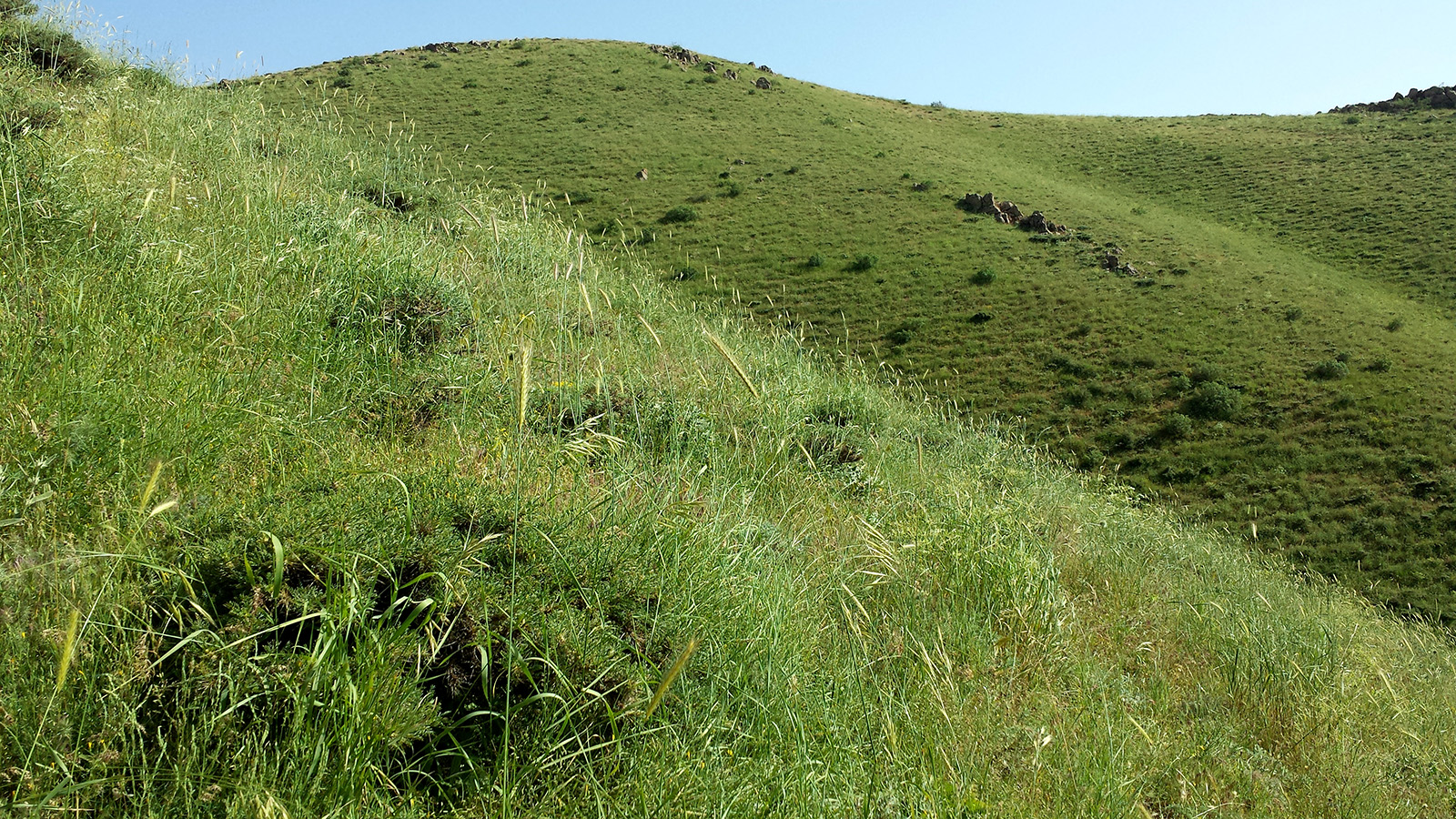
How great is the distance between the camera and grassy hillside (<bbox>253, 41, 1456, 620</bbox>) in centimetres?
1816

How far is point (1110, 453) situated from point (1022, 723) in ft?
62.2

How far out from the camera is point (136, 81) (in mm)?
7488

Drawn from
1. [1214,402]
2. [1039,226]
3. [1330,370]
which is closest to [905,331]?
[1214,402]

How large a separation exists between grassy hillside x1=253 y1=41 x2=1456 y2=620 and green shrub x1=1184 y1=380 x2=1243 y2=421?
0.22 ft

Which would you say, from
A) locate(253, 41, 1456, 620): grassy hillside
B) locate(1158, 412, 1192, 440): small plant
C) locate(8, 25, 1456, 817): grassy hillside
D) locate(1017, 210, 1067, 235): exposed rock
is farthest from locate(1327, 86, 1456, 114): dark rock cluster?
locate(8, 25, 1456, 817): grassy hillside

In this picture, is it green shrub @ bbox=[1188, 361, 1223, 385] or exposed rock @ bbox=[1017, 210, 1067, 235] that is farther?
exposed rock @ bbox=[1017, 210, 1067, 235]

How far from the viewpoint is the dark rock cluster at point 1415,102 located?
41.7 metres

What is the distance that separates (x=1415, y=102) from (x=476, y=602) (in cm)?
5940

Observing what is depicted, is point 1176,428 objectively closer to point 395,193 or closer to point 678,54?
point 395,193

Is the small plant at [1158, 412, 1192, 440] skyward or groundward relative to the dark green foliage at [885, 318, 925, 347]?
groundward

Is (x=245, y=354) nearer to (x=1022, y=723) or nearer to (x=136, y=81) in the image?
(x=1022, y=723)

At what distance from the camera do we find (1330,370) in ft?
70.0

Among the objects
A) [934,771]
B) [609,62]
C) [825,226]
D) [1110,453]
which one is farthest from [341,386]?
[609,62]

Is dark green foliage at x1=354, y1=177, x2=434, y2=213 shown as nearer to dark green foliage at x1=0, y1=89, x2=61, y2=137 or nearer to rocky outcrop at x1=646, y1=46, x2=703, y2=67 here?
dark green foliage at x1=0, y1=89, x2=61, y2=137
